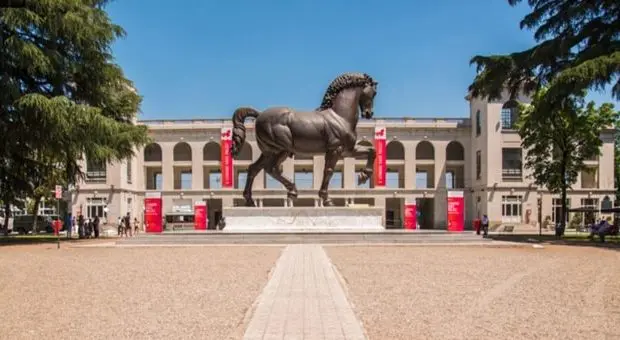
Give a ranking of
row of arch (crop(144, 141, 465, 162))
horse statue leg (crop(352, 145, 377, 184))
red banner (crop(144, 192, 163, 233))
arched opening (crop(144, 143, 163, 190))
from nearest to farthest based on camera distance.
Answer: horse statue leg (crop(352, 145, 377, 184)) → red banner (crop(144, 192, 163, 233)) → row of arch (crop(144, 141, 465, 162)) → arched opening (crop(144, 143, 163, 190))

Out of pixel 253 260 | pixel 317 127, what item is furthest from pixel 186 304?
pixel 317 127

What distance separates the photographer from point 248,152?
210 feet

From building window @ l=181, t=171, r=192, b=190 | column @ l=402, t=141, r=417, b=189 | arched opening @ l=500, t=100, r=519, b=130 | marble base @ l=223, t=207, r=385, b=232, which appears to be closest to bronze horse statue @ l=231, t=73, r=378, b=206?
marble base @ l=223, t=207, r=385, b=232

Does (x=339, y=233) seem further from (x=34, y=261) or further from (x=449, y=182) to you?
(x=449, y=182)

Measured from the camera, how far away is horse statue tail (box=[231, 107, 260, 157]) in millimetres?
21188

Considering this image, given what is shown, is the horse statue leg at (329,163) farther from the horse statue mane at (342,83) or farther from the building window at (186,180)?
the building window at (186,180)

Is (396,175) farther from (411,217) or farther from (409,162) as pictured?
(411,217)

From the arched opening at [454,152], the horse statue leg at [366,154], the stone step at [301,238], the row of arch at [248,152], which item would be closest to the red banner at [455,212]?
the stone step at [301,238]

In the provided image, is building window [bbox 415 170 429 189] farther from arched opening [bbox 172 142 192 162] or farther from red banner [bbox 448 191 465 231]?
red banner [bbox 448 191 465 231]

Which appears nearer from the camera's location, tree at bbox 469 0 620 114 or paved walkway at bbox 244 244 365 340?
paved walkway at bbox 244 244 365 340

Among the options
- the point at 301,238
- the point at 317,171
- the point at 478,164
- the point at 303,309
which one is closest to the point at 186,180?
the point at 317,171

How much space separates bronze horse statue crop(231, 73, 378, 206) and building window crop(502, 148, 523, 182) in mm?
40104

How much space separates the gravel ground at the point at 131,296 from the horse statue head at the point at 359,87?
23.5 ft

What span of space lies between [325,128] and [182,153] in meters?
47.3
